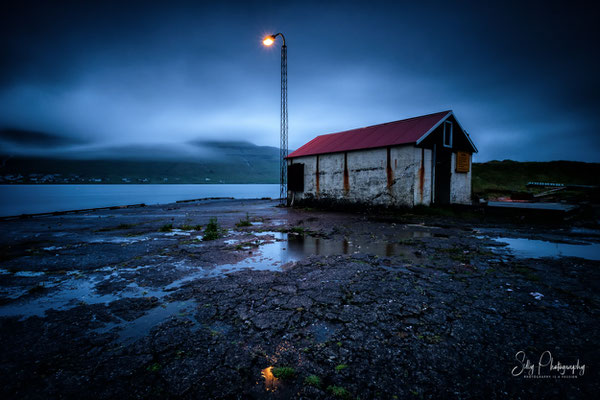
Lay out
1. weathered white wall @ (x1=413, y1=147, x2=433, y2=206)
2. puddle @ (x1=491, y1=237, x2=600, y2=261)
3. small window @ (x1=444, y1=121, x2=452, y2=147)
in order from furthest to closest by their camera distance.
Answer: small window @ (x1=444, y1=121, x2=452, y2=147), weathered white wall @ (x1=413, y1=147, x2=433, y2=206), puddle @ (x1=491, y1=237, x2=600, y2=261)

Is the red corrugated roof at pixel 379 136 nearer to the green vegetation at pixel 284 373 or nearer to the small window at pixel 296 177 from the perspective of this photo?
the small window at pixel 296 177

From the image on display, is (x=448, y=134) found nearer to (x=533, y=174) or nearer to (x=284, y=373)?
(x=284, y=373)

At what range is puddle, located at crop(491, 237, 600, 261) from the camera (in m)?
5.81

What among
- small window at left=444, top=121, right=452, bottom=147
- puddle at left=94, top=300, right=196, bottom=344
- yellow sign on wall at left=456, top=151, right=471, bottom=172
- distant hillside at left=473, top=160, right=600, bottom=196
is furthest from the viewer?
distant hillside at left=473, top=160, right=600, bottom=196

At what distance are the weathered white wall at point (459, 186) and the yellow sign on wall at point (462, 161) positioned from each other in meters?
0.25

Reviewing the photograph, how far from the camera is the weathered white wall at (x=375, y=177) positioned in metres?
13.7

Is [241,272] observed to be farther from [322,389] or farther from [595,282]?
[595,282]

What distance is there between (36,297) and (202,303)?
2687 mm

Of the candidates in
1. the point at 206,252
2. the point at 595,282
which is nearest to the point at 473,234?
the point at 595,282

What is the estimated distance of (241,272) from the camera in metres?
4.86

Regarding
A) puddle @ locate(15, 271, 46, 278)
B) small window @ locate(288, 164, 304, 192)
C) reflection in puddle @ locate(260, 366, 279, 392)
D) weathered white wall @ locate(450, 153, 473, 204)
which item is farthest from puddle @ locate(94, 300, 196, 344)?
weathered white wall @ locate(450, 153, 473, 204)

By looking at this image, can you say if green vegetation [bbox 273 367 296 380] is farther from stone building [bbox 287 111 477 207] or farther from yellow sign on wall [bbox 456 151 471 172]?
yellow sign on wall [bbox 456 151 471 172]

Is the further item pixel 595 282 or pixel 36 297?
pixel 595 282

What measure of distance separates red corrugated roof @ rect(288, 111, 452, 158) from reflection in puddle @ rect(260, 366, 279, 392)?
1346cm
